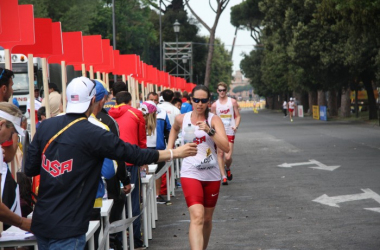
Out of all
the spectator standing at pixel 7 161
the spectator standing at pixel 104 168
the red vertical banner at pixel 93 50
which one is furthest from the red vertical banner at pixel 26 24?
the red vertical banner at pixel 93 50

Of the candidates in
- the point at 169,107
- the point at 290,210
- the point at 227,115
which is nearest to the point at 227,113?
the point at 227,115

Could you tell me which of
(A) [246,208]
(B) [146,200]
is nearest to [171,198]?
(A) [246,208]

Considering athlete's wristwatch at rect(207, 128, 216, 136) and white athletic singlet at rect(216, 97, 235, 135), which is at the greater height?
athlete's wristwatch at rect(207, 128, 216, 136)

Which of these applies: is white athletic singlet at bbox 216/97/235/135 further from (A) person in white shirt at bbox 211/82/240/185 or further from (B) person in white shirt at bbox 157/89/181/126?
(B) person in white shirt at bbox 157/89/181/126

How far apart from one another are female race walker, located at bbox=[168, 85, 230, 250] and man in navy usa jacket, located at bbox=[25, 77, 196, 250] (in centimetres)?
258

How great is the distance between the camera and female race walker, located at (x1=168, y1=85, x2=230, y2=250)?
7.75 meters

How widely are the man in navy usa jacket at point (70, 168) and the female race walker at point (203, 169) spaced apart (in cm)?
258

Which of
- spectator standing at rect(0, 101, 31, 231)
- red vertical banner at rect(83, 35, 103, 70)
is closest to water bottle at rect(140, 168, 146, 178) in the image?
spectator standing at rect(0, 101, 31, 231)

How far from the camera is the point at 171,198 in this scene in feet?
45.0

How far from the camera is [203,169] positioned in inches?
311

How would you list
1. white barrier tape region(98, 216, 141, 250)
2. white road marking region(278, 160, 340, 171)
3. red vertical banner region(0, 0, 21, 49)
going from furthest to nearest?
white road marking region(278, 160, 340, 171) → red vertical banner region(0, 0, 21, 49) → white barrier tape region(98, 216, 141, 250)

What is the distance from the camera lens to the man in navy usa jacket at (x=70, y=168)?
4.98m

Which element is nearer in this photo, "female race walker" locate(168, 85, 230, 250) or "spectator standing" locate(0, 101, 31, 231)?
"spectator standing" locate(0, 101, 31, 231)

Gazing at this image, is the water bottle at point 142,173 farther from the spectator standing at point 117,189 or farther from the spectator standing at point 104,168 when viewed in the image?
the spectator standing at point 104,168
